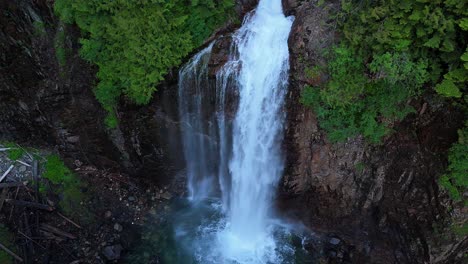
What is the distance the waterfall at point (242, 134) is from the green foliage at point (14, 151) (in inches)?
228

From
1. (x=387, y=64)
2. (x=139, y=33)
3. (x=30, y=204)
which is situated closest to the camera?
(x=387, y=64)

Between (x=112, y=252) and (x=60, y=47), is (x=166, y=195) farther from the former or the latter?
(x=60, y=47)

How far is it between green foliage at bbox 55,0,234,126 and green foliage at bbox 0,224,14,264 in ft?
17.3

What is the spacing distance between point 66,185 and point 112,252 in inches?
116

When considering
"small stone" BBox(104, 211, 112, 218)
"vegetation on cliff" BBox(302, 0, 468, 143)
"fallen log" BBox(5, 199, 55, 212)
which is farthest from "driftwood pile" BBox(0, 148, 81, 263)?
"vegetation on cliff" BBox(302, 0, 468, 143)

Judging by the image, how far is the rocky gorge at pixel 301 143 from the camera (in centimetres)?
927

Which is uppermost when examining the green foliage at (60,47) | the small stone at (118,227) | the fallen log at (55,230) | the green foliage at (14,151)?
the green foliage at (60,47)

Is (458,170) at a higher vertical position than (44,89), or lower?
lower

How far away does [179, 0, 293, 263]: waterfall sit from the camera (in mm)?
10047

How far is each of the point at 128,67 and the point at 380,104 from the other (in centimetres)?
697

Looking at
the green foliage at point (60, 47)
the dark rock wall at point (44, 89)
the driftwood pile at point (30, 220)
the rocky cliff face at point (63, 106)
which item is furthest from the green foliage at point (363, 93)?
the driftwood pile at point (30, 220)

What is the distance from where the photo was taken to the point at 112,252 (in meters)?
10.9

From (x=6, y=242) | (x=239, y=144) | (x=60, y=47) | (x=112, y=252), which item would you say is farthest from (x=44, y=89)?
(x=239, y=144)

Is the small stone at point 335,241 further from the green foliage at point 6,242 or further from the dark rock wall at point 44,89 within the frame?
the green foliage at point 6,242
